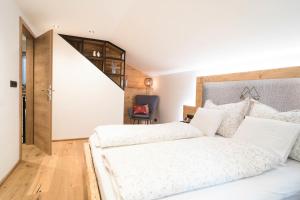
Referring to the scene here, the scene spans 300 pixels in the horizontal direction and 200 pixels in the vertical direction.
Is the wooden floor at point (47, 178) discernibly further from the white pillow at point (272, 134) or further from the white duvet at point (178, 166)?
the white pillow at point (272, 134)

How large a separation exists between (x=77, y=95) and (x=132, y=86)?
6.12ft

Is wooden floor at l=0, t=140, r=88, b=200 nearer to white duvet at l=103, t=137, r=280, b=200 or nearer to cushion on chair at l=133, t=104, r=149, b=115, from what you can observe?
white duvet at l=103, t=137, r=280, b=200

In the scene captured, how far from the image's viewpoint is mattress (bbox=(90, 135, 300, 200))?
0.97 metres

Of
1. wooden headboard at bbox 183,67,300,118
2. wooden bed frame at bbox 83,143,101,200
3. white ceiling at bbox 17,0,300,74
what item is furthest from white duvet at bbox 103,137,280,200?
white ceiling at bbox 17,0,300,74

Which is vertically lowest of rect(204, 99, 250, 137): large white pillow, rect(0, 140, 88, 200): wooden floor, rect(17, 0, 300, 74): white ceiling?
rect(0, 140, 88, 200): wooden floor

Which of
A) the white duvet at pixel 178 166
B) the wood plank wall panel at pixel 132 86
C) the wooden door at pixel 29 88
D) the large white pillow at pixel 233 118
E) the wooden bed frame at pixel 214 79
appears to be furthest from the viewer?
the wood plank wall panel at pixel 132 86

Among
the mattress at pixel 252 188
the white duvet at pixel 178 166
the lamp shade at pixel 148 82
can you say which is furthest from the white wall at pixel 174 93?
the mattress at pixel 252 188

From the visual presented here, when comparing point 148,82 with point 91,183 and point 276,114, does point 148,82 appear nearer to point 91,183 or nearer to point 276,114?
point 276,114

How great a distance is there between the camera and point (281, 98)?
6.41 ft

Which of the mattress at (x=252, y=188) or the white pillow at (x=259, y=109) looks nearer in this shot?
the mattress at (x=252, y=188)

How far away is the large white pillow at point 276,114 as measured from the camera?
4.98 ft

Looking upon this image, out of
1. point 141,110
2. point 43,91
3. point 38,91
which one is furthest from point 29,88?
point 141,110

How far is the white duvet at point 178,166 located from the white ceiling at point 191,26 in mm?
1276

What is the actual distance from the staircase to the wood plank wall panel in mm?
612
